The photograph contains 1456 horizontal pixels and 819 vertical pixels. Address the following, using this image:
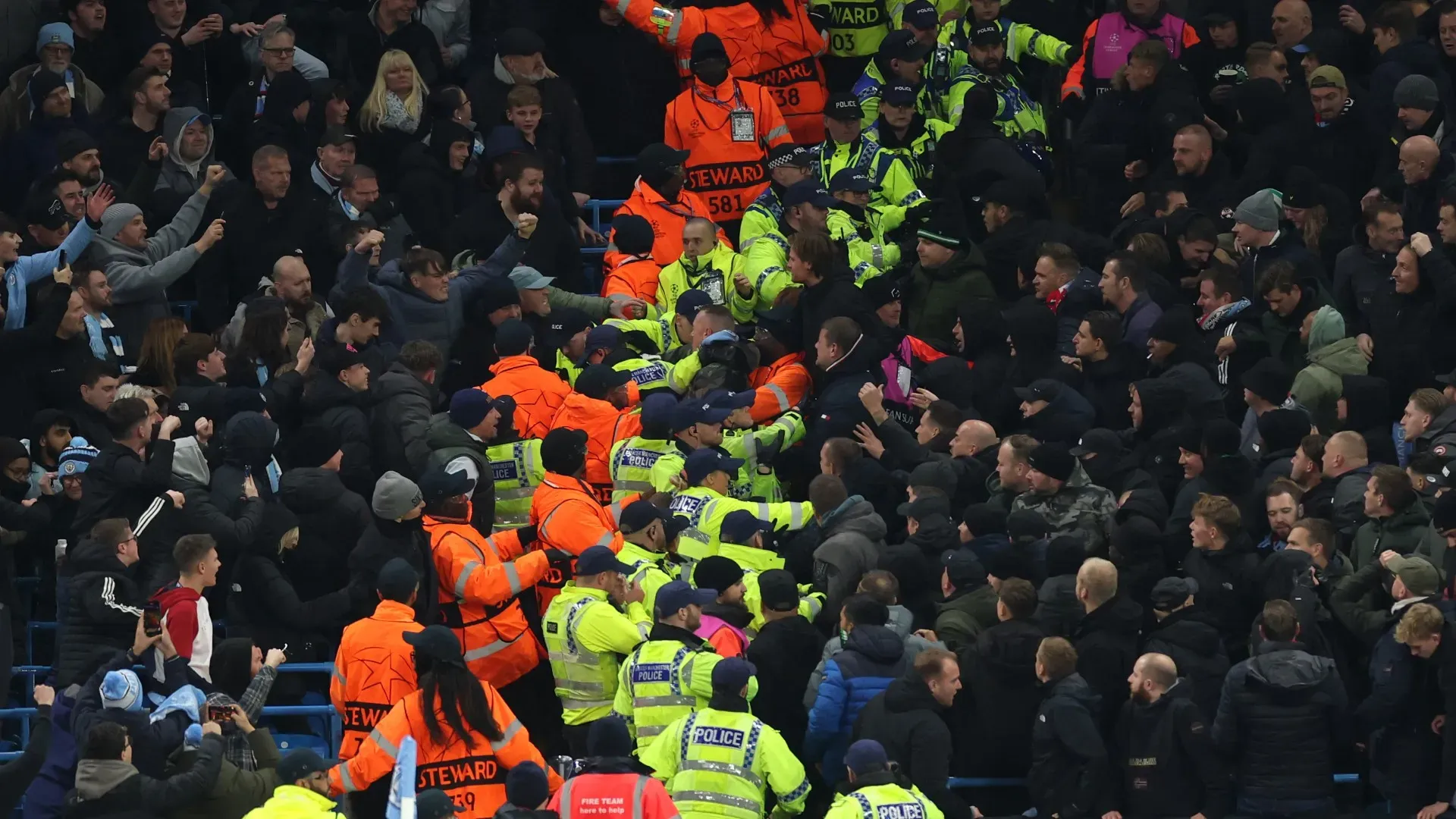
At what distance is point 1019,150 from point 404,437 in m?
5.38

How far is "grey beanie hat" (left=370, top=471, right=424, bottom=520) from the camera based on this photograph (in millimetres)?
14055

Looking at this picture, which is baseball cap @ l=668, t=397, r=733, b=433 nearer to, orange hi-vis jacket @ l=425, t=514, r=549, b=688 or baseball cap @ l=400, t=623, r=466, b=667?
orange hi-vis jacket @ l=425, t=514, r=549, b=688

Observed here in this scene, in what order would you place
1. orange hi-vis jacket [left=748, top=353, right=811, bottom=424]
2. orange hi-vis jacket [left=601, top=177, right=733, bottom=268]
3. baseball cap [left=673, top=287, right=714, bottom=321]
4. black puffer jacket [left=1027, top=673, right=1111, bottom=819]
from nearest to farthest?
black puffer jacket [left=1027, top=673, right=1111, bottom=819], orange hi-vis jacket [left=748, top=353, right=811, bottom=424], baseball cap [left=673, top=287, right=714, bottom=321], orange hi-vis jacket [left=601, top=177, right=733, bottom=268]

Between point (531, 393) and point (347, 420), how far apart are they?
3.73 feet

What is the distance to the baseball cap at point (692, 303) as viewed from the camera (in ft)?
54.5

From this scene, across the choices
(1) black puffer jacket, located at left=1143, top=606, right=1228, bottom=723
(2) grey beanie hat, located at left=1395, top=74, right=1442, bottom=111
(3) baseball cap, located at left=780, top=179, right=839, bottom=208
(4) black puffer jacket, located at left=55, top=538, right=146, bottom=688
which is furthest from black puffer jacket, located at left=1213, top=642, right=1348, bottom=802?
(2) grey beanie hat, located at left=1395, top=74, right=1442, bottom=111

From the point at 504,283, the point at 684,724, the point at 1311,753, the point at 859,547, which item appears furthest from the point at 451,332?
the point at 1311,753

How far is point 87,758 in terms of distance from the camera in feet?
40.3

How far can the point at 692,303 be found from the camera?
16.6m

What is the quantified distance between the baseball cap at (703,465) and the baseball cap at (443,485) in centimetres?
121

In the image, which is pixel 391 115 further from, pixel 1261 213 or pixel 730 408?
pixel 1261 213

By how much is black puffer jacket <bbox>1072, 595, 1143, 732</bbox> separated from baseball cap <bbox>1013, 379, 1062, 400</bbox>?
221 cm

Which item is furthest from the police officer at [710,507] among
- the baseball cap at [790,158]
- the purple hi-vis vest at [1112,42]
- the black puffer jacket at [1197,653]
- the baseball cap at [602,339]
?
the purple hi-vis vest at [1112,42]

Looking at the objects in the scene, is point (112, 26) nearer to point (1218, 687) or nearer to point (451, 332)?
point (451, 332)
